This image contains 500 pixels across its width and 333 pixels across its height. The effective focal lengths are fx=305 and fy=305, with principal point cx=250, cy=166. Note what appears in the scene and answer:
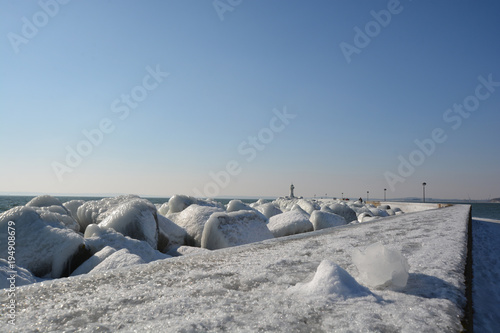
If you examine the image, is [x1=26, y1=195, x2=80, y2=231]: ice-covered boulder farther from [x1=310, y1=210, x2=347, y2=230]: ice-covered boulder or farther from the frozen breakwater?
[x1=310, y1=210, x2=347, y2=230]: ice-covered boulder

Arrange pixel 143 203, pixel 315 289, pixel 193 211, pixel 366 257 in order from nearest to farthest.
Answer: pixel 315 289, pixel 366 257, pixel 143 203, pixel 193 211

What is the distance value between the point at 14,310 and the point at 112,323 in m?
0.52

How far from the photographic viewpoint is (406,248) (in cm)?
270

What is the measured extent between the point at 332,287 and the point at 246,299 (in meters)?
0.40

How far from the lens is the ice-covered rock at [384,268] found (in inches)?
60.0

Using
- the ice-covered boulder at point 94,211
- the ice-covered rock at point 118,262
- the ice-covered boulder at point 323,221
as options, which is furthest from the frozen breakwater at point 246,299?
the ice-covered boulder at point 323,221

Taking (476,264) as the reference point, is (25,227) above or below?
above

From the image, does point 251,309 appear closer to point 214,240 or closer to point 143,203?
point 214,240

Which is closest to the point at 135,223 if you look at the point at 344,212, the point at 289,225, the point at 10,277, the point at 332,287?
the point at 10,277

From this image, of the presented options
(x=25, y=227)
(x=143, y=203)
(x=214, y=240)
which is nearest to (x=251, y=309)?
(x=214, y=240)

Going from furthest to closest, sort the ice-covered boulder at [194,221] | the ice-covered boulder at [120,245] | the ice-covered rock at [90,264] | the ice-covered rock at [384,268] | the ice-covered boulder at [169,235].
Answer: the ice-covered boulder at [194,221] → the ice-covered boulder at [169,235] → the ice-covered boulder at [120,245] → the ice-covered rock at [90,264] → the ice-covered rock at [384,268]

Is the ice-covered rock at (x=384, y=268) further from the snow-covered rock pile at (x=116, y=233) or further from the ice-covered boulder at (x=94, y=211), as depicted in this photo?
the ice-covered boulder at (x=94, y=211)

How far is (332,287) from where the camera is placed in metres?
1.42

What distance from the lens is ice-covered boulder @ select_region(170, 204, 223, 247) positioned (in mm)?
5633
